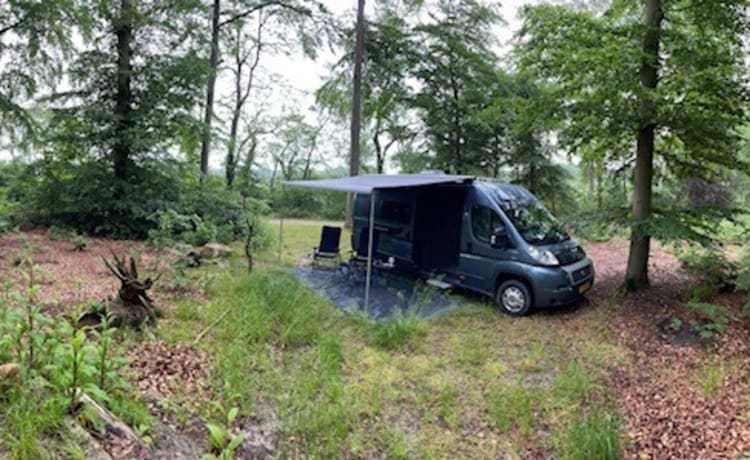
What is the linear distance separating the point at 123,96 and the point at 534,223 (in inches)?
331

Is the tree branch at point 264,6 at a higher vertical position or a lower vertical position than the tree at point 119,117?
higher

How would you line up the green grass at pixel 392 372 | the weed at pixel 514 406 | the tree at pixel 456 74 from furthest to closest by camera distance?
1. the tree at pixel 456 74
2. the weed at pixel 514 406
3. the green grass at pixel 392 372

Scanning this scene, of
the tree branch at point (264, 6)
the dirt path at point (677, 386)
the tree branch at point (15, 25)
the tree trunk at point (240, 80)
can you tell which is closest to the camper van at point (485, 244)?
the dirt path at point (677, 386)

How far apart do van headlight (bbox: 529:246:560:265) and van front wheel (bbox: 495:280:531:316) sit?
0.39 m

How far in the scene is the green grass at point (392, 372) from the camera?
10.0ft

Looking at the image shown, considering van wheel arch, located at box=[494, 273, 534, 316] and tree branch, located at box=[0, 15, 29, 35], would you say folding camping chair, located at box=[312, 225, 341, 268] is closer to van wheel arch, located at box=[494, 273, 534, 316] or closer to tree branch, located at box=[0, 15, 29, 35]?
van wheel arch, located at box=[494, 273, 534, 316]

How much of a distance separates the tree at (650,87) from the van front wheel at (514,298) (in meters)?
1.59

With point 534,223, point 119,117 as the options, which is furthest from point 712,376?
point 119,117

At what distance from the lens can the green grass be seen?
3055 millimetres

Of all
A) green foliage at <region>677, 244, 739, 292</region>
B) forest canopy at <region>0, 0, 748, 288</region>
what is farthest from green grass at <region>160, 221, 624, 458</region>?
forest canopy at <region>0, 0, 748, 288</region>

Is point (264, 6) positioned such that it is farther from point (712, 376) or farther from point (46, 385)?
point (712, 376)

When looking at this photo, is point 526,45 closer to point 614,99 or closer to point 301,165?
point 614,99

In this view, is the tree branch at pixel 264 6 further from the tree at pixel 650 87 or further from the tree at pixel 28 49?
the tree at pixel 650 87

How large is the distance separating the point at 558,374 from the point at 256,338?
2.87 metres
